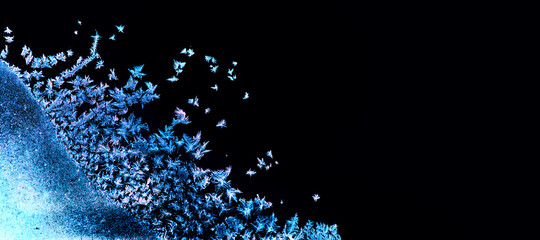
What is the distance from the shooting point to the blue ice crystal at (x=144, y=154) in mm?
1030

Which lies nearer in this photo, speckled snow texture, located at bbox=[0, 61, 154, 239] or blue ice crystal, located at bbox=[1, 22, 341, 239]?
speckled snow texture, located at bbox=[0, 61, 154, 239]

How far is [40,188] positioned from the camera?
91 centimetres

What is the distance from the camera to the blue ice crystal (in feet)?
3.38

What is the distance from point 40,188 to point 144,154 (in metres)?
0.30

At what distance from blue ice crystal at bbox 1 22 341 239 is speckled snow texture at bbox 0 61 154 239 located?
0.04 meters

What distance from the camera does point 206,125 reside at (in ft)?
3.63

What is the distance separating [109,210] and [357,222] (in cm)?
82

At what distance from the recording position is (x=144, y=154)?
3.49 ft

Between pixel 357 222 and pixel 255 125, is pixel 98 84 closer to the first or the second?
pixel 255 125

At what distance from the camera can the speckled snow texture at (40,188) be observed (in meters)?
0.85

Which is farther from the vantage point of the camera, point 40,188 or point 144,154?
point 144,154

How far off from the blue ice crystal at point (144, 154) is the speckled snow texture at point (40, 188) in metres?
0.04

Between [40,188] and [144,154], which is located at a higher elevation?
[144,154]

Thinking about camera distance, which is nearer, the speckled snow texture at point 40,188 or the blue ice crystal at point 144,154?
the speckled snow texture at point 40,188
